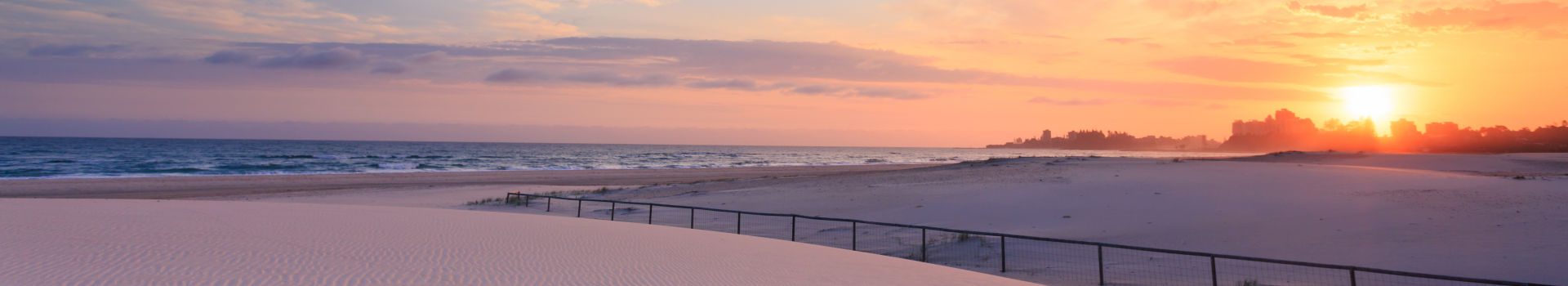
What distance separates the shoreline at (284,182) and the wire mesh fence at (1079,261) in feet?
94.9

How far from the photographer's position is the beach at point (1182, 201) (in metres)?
17.8

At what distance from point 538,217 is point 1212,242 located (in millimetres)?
15764

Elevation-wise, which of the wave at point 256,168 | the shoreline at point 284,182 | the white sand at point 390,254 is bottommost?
the shoreline at point 284,182

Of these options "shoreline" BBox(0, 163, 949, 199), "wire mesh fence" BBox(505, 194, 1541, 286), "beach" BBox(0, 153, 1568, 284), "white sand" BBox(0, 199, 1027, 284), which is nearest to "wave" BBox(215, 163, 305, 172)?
"shoreline" BBox(0, 163, 949, 199)

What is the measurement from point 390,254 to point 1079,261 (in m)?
12.6

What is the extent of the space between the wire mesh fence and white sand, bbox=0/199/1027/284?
103 inches

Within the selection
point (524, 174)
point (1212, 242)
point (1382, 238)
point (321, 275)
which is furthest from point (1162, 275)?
point (524, 174)

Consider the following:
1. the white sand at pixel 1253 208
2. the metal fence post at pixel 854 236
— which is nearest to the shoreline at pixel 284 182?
the white sand at pixel 1253 208

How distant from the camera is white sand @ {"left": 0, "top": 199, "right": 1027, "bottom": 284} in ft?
34.6

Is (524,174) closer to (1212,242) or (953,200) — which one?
(953,200)

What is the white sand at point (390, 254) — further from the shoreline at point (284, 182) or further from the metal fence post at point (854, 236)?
the shoreline at point (284, 182)

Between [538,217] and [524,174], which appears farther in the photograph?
[524,174]

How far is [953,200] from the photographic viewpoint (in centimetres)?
3055

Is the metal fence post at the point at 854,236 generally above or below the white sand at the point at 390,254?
below
